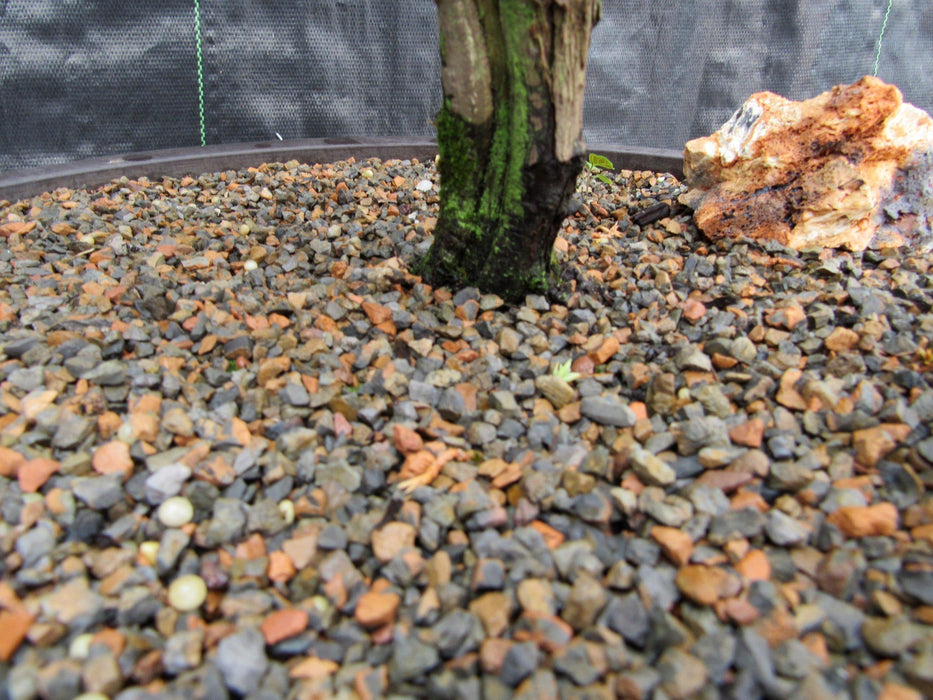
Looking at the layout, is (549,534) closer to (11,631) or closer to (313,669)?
(313,669)

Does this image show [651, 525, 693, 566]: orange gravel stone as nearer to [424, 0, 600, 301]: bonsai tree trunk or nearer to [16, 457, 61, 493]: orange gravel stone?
[424, 0, 600, 301]: bonsai tree trunk

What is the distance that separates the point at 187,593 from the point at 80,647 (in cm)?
15

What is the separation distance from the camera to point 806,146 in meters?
2.14

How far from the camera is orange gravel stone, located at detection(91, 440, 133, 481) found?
1.20 metres

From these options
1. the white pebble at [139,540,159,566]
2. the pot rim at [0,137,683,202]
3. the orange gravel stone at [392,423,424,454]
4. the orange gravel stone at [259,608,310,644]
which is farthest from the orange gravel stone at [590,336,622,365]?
the pot rim at [0,137,683,202]

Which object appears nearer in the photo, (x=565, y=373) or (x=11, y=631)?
(x=11, y=631)

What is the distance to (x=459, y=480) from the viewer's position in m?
1.21

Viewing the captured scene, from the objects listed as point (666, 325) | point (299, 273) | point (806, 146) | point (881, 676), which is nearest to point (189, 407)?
point (299, 273)

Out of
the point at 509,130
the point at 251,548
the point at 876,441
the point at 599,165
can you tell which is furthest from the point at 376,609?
the point at 599,165

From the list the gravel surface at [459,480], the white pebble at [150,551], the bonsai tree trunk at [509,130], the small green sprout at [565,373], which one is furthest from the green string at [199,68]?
the white pebble at [150,551]

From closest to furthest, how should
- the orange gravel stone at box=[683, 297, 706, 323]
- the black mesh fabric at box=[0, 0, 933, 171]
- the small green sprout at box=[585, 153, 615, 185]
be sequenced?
the orange gravel stone at box=[683, 297, 706, 323]
the small green sprout at box=[585, 153, 615, 185]
the black mesh fabric at box=[0, 0, 933, 171]

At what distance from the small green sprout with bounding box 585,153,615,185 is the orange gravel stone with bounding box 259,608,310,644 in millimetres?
2153

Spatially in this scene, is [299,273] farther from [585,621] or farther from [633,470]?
[585,621]

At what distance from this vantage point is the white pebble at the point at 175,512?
3.69 ft
